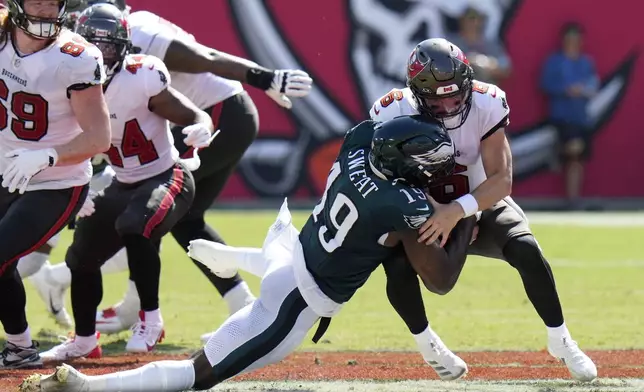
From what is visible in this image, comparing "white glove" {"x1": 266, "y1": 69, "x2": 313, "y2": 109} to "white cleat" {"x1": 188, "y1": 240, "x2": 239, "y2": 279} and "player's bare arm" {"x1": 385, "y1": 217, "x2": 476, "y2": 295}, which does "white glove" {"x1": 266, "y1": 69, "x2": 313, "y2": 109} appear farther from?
"player's bare arm" {"x1": 385, "y1": 217, "x2": 476, "y2": 295}

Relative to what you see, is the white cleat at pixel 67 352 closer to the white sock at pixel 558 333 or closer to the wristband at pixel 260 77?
the wristband at pixel 260 77

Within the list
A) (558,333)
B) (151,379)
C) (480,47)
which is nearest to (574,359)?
(558,333)

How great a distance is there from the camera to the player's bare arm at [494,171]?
191 inches

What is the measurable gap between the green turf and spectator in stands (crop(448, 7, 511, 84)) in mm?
3413

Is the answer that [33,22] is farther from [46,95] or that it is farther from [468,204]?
[468,204]

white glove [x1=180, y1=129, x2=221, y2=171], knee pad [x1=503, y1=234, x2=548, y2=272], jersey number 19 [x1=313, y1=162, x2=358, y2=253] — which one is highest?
jersey number 19 [x1=313, y1=162, x2=358, y2=253]

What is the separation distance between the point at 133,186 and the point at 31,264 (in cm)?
111

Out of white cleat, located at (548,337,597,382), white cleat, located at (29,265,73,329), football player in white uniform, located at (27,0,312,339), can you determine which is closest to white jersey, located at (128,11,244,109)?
football player in white uniform, located at (27,0,312,339)

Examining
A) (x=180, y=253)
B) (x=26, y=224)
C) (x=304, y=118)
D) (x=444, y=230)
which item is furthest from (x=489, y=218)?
(x=304, y=118)

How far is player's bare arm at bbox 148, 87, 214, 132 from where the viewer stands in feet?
19.4

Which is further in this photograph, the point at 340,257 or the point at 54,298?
the point at 54,298

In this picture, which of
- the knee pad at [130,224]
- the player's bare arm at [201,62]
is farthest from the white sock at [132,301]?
the player's bare arm at [201,62]

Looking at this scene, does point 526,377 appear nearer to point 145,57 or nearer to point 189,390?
point 189,390

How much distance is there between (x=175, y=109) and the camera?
5.94 metres
